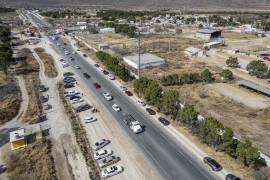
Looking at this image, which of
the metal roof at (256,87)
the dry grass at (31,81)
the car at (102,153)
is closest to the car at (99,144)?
the car at (102,153)

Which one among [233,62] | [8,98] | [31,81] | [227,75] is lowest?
[8,98]

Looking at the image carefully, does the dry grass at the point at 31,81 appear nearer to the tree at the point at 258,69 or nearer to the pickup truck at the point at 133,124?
the pickup truck at the point at 133,124

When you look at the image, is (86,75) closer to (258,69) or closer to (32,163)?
(32,163)

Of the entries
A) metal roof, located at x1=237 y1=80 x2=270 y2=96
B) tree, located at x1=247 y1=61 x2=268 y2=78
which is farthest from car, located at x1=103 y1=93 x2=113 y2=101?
tree, located at x1=247 y1=61 x2=268 y2=78

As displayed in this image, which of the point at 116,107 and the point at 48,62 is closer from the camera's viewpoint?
the point at 116,107

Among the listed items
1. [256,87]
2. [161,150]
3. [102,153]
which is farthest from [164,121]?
[256,87]

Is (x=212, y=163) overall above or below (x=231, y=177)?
above

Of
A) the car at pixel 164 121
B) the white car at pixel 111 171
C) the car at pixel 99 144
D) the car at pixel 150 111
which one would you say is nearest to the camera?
the white car at pixel 111 171
